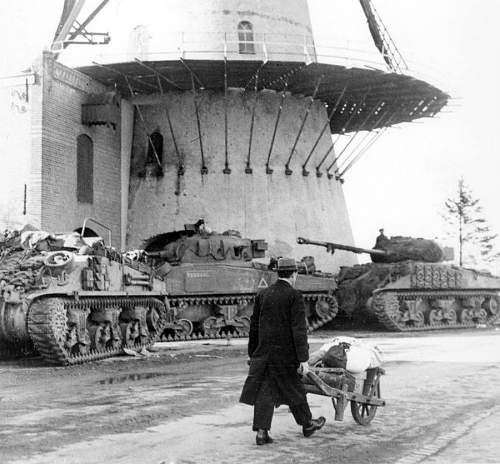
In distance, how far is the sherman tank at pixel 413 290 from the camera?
23.7 m

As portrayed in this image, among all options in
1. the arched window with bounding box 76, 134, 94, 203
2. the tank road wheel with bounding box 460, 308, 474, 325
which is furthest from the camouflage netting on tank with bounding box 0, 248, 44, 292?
the tank road wheel with bounding box 460, 308, 474, 325

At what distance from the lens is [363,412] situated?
7660 mm

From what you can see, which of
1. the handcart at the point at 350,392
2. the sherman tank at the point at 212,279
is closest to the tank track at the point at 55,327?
the sherman tank at the point at 212,279

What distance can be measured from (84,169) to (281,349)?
2080 cm

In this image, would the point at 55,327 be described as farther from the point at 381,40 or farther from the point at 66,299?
the point at 381,40

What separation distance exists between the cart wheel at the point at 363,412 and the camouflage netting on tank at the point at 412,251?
18.1 m

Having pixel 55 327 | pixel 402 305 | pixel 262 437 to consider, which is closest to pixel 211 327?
pixel 402 305

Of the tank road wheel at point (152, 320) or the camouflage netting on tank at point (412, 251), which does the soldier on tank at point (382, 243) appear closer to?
the camouflage netting on tank at point (412, 251)

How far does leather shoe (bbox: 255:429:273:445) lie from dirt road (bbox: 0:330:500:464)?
70mm

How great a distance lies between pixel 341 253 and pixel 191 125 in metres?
7.95

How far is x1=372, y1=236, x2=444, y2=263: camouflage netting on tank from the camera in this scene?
25.6 metres

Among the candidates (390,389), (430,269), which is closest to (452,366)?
(390,389)

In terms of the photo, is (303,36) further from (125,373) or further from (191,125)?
(125,373)

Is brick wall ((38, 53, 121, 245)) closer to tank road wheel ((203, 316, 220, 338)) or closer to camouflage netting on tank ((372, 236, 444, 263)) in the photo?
tank road wheel ((203, 316, 220, 338))
